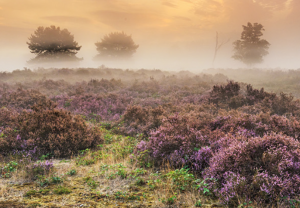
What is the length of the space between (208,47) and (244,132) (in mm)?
135351

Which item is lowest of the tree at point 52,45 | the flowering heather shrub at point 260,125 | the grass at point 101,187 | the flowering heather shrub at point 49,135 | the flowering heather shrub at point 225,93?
the grass at point 101,187

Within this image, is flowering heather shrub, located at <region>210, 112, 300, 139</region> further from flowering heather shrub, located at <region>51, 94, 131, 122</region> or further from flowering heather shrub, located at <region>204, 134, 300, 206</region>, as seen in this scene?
flowering heather shrub, located at <region>51, 94, 131, 122</region>

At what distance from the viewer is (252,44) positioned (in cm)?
4359

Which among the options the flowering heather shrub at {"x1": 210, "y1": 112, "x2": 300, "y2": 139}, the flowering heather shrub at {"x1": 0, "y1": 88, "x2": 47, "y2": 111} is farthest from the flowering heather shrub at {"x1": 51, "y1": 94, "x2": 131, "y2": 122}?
the flowering heather shrub at {"x1": 210, "y1": 112, "x2": 300, "y2": 139}

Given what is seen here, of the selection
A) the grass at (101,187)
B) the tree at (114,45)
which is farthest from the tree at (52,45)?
the grass at (101,187)

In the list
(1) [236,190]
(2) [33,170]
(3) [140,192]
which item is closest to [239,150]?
(1) [236,190]

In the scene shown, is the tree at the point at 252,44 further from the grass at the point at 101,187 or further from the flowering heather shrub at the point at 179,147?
the grass at the point at 101,187

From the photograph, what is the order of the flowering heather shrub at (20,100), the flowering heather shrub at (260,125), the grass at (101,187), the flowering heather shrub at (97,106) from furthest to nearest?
1. the flowering heather shrub at (20,100)
2. the flowering heather shrub at (97,106)
3. the flowering heather shrub at (260,125)
4. the grass at (101,187)

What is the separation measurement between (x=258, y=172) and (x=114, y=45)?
60.2m

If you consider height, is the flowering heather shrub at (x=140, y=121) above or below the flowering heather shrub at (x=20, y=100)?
below

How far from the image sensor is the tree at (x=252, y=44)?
140 feet

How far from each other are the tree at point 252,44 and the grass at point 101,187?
157 feet

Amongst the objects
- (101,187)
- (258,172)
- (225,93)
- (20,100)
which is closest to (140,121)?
(101,187)

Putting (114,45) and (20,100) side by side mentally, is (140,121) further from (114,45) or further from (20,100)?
(114,45)
